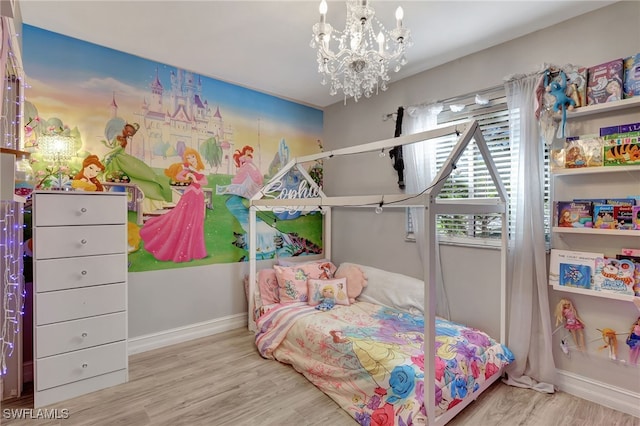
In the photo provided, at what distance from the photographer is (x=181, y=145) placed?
117 inches

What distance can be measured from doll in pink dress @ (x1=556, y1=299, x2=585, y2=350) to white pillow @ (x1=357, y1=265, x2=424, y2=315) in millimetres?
977

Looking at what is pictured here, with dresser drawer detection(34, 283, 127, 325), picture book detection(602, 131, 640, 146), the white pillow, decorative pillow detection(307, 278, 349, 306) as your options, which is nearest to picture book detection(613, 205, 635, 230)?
picture book detection(602, 131, 640, 146)

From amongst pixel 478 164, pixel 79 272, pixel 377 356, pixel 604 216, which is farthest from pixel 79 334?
pixel 604 216

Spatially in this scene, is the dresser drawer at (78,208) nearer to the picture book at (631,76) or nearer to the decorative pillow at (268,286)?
the decorative pillow at (268,286)

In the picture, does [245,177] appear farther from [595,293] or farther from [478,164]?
[595,293]

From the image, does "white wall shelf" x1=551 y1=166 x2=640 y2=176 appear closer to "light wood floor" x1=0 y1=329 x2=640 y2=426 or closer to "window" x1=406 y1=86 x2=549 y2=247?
"window" x1=406 y1=86 x2=549 y2=247

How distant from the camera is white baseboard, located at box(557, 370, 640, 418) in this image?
6.35 ft

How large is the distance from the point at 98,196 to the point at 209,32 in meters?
1.45

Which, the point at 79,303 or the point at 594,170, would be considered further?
the point at 79,303

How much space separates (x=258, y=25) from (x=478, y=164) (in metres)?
2.04

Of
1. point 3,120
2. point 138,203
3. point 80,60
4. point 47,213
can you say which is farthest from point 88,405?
point 80,60

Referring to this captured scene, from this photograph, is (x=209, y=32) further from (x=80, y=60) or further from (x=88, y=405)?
(x=88, y=405)

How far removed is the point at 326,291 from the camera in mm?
2994

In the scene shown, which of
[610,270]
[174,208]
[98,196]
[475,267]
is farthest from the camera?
[174,208]
